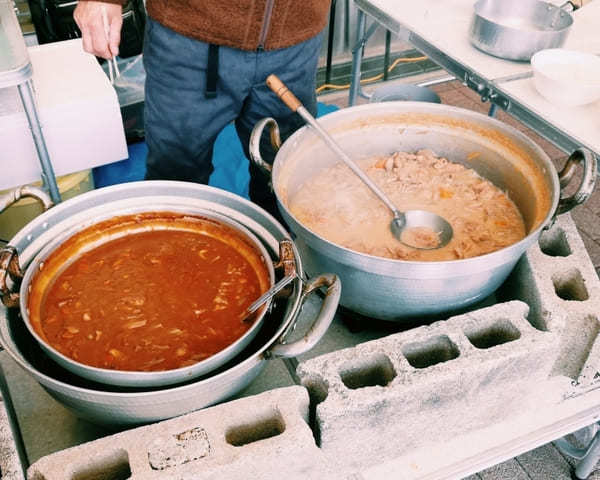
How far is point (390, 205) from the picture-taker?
1.63 meters

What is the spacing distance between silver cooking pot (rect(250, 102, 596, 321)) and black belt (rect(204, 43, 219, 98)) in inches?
22.7

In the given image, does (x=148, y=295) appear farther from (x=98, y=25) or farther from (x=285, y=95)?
(x=98, y=25)

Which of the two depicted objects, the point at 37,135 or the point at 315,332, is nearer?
the point at 315,332

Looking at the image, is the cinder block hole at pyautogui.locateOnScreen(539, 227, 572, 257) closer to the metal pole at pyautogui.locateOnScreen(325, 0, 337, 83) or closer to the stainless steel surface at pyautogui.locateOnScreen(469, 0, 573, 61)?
the stainless steel surface at pyautogui.locateOnScreen(469, 0, 573, 61)

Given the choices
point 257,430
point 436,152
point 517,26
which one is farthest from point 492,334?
point 517,26

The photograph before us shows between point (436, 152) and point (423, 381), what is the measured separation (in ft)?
3.04

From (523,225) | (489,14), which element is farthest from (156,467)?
(489,14)

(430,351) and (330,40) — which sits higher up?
(430,351)

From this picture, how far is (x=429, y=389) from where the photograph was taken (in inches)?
47.9

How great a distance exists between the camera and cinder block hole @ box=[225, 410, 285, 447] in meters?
1.19

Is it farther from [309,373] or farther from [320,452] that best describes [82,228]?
[320,452]

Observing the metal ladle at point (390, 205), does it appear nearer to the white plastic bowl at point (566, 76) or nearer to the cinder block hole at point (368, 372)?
the cinder block hole at point (368, 372)

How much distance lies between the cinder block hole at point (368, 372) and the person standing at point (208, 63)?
0.79 m

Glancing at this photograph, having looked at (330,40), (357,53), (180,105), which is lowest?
(330,40)
